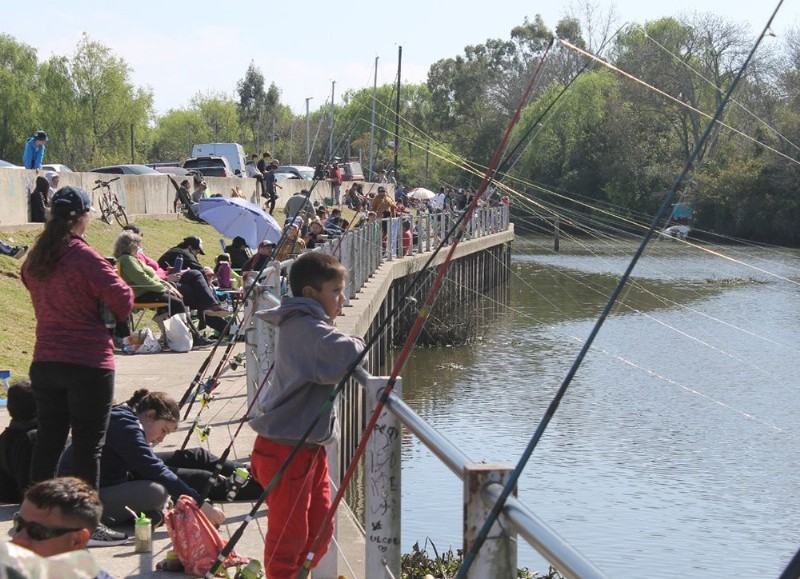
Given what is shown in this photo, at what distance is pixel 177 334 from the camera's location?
13.6 meters

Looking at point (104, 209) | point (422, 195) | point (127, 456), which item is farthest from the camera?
point (422, 195)

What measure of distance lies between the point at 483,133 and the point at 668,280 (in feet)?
53.1

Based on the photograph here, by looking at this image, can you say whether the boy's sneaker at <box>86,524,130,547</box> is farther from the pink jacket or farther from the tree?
the tree

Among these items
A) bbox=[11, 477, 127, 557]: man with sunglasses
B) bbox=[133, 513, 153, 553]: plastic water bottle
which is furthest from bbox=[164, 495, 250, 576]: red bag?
bbox=[11, 477, 127, 557]: man with sunglasses

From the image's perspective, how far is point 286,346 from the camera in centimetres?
461

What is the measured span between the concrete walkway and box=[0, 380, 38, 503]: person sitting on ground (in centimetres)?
11

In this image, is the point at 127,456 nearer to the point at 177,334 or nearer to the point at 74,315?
A: the point at 74,315

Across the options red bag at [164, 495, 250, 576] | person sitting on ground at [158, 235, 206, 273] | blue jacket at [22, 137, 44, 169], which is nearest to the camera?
red bag at [164, 495, 250, 576]

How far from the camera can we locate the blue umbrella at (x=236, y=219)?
19953 millimetres

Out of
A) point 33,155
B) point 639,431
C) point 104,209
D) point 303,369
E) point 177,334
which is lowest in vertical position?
point 639,431

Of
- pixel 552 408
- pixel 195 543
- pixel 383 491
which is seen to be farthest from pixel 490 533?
pixel 195 543

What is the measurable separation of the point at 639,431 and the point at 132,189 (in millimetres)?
15869

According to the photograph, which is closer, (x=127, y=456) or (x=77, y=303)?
(x=77, y=303)

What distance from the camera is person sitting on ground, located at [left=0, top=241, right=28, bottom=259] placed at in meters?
17.7
